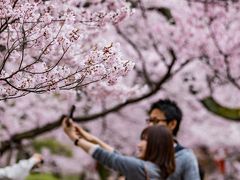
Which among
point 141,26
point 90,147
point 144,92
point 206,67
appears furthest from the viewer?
point 141,26

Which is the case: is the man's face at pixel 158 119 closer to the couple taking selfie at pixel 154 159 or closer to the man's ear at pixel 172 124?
the man's ear at pixel 172 124

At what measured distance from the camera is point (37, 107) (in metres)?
10.6

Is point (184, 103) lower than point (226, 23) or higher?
lower

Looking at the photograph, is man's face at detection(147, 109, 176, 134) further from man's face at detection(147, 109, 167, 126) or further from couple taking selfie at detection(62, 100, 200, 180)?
couple taking selfie at detection(62, 100, 200, 180)

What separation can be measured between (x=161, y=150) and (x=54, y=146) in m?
12.9

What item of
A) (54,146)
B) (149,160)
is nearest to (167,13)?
(149,160)

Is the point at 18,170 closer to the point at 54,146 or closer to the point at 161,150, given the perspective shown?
the point at 161,150

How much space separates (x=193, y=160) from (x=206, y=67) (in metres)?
3.79

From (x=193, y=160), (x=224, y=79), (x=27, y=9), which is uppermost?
(x=27, y=9)

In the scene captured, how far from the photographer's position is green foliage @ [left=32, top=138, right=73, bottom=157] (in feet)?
54.9

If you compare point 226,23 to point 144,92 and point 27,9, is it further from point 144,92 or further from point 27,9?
point 27,9

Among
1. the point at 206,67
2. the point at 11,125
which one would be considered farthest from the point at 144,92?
the point at 11,125

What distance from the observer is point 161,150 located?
4.55 m

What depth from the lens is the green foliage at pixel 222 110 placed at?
8.45 meters
